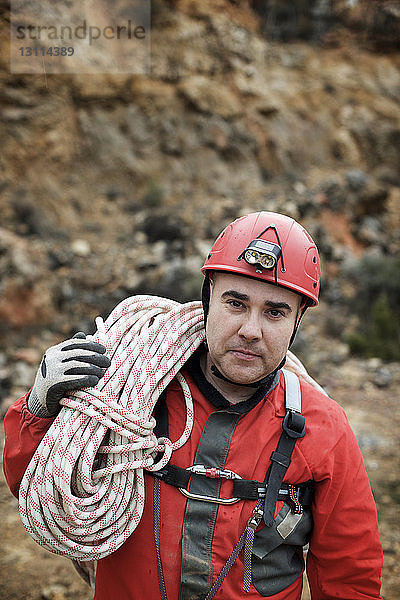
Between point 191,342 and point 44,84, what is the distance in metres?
9.80

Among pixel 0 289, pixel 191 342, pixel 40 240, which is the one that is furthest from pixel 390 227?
pixel 191 342

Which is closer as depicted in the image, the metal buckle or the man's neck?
the metal buckle

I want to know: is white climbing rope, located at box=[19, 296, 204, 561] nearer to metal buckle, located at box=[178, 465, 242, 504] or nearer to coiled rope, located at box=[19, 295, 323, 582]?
coiled rope, located at box=[19, 295, 323, 582]

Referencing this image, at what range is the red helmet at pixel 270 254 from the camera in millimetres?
1603

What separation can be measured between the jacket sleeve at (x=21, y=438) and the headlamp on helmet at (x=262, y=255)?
33.2 inches

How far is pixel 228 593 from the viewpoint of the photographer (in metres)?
1.59

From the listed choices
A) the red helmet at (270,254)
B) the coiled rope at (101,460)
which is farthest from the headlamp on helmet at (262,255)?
the coiled rope at (101,460)

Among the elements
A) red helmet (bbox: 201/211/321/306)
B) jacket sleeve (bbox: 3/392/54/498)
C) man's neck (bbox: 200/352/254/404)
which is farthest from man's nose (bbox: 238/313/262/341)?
jacket sleeve (bbox: 3/392/54/498)

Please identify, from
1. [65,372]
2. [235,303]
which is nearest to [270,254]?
[235,303]

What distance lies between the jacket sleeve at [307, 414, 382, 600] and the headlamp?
25.6 inches

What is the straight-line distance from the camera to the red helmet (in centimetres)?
160

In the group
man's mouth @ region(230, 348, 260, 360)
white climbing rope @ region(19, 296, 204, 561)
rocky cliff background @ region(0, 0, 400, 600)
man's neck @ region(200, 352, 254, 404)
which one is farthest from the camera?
rocky cliff background @ region(0, 0, 400, 600)

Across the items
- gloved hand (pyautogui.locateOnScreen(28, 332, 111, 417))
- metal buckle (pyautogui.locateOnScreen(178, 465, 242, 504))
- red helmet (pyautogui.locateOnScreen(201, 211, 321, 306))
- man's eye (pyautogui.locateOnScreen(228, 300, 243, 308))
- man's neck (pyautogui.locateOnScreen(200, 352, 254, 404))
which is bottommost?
metal buckle (pyautogui.locateOnScreen(178, 465, 242, 504))

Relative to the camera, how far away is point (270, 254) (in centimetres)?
159
